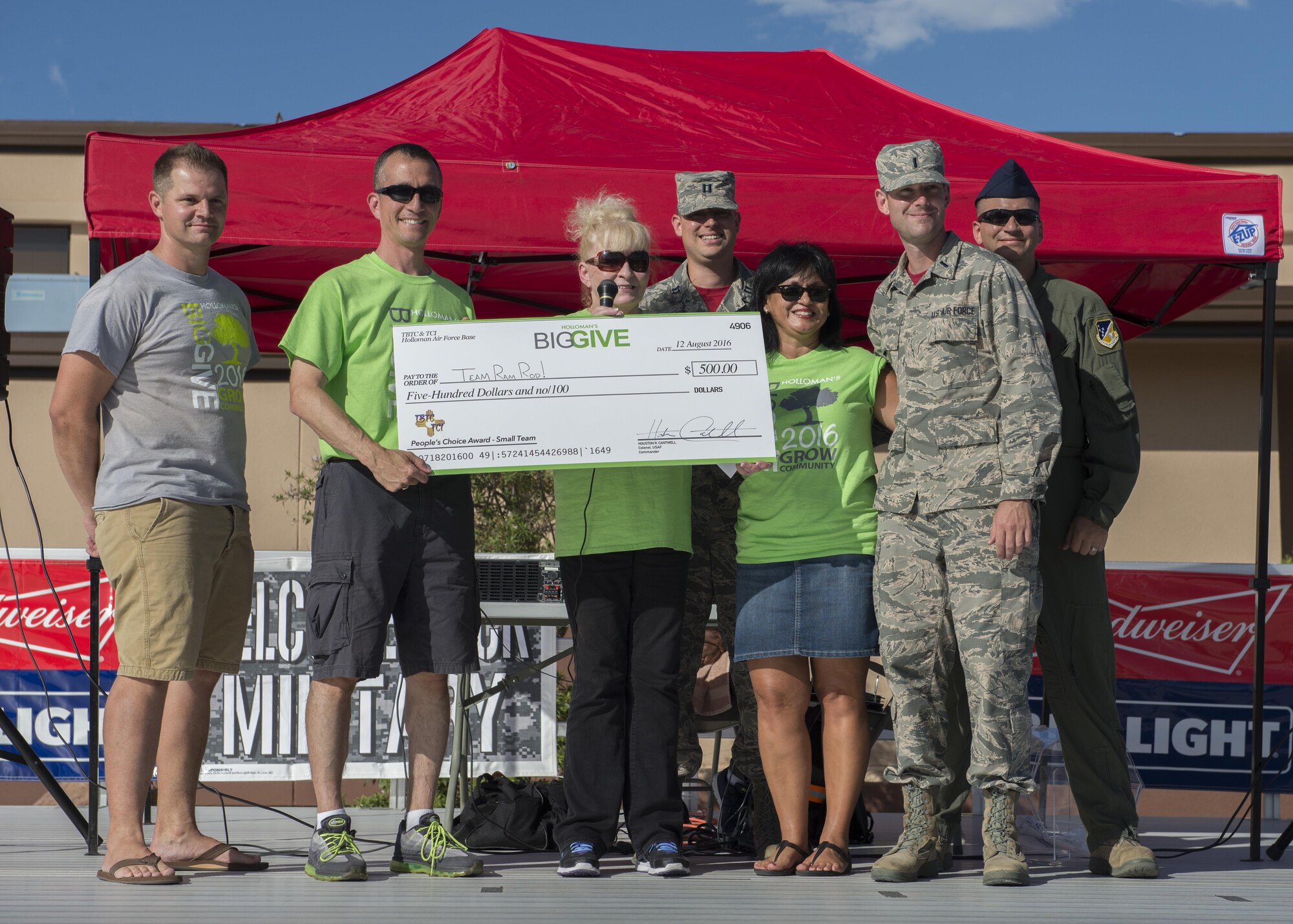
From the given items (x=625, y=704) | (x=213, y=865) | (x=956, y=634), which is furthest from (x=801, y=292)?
(x=213, y=865)

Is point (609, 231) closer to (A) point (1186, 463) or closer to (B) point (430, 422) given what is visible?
(B) point (430, 422)

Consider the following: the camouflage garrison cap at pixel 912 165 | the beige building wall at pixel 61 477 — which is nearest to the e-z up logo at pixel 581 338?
the camouflage garrison cap at pixel 912 165

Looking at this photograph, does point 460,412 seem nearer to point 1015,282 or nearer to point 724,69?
point 1015,282

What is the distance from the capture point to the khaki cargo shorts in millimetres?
3678

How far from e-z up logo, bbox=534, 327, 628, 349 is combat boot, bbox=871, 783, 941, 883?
166cm

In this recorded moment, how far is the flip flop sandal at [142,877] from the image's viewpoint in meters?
3.62

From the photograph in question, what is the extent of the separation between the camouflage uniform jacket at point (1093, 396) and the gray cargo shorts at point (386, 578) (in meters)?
2.02

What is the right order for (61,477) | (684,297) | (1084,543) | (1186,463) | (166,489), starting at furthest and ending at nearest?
(61,477)
(1186,463)
(684,297)
(1084,543)
(166,489)

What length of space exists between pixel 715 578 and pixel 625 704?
2.02ft

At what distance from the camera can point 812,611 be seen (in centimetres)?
378

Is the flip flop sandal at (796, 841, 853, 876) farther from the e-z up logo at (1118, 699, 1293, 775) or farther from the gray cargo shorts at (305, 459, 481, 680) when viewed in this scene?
the e-z up logo at (1118, 699, 1293, 775)

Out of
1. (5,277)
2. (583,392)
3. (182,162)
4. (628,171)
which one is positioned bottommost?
(583,392)

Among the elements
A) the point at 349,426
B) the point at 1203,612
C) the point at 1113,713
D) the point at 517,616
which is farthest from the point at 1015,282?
the point at 1203,612

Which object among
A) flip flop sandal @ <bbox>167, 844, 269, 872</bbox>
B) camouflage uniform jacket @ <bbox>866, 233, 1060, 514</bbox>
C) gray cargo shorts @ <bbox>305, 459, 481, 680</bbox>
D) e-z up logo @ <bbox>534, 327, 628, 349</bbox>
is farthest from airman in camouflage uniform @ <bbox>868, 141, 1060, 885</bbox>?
flip flop sandal @ <bbox>167, 844, 269, 872</bbox>
